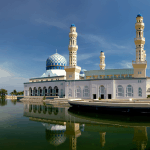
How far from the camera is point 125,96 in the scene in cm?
3731

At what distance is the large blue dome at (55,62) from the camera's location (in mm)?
61719

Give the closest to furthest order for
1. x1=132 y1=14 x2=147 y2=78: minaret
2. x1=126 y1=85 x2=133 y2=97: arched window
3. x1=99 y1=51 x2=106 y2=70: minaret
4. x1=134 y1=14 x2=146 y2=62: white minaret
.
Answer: x1=126 y1=85 x2=133 y2=97: arched window < x1=132 y1=14 x2=147 y2=78: minaret < x1=134 y1=14 x2=146 y2=62: white minaret < x1=99 y1=51 x2=106 y2=70: minaret

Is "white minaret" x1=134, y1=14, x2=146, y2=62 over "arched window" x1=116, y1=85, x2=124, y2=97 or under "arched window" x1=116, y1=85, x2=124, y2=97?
over

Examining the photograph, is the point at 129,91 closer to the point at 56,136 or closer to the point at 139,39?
the point at 139,39

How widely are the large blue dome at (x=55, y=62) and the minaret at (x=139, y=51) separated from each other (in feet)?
101

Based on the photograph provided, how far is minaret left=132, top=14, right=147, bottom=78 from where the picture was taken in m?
38.3

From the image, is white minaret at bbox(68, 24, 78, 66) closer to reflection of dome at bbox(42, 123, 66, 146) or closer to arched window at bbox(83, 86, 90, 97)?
arched window at bbox(83, 86, 90, 97)

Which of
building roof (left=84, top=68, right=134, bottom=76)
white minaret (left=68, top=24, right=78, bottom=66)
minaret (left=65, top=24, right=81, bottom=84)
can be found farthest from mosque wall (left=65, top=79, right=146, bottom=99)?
building roof (left=84, top=68, right=134, bottom=76)

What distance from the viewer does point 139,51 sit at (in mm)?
39188

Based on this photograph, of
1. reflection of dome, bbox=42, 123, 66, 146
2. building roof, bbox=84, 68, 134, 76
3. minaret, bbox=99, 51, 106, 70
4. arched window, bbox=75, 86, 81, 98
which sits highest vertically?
minaret, bbox=99, 51, 106, 70

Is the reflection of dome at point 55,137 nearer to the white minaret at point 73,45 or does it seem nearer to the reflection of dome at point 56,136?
the reflection of dome at point 56,136

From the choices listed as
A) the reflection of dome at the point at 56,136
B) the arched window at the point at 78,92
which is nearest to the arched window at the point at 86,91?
the arched window at the point at 78,92

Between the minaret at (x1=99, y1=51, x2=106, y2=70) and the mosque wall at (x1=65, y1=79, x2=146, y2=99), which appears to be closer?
the mosque wall at (x1=65, y1=79, x2=146, y2=99)

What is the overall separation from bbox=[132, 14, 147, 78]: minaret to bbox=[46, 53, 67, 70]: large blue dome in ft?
101
